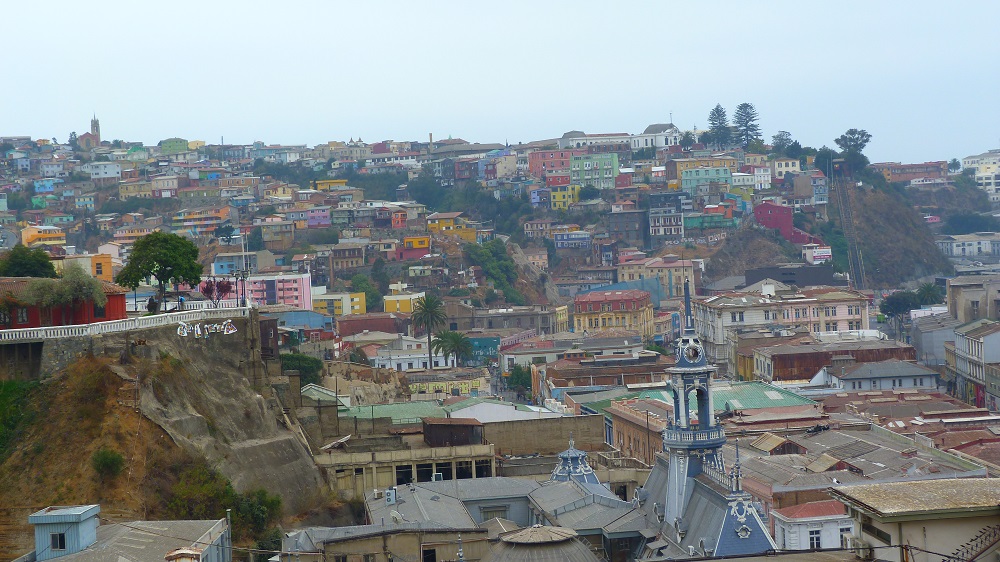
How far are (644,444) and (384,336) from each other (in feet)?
192

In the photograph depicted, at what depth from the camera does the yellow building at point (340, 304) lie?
14512 cm

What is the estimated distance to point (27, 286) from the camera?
56062 millimetres

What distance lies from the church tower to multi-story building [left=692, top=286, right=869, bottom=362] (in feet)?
271

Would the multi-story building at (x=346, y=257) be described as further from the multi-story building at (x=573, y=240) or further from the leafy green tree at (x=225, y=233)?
the multi-story building at (x=573, y=240)

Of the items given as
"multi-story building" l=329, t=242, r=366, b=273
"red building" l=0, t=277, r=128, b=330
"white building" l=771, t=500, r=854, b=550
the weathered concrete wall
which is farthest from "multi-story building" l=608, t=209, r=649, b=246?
"white building" l=771, t=500, r=854, b=550

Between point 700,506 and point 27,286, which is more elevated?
point 27,286

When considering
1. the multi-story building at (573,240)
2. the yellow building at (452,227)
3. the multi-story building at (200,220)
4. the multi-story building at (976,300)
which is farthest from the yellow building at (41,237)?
the multi-story building at (976,300)

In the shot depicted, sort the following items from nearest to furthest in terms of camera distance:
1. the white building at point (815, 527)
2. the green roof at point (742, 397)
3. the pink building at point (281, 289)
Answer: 1. the white building at point (815, 527)
2. the green roof at point (742, 397)
3. the pink building at point (281, 289)

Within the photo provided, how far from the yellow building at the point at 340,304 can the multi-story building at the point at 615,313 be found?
68.3 ft

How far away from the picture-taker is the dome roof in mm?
38156

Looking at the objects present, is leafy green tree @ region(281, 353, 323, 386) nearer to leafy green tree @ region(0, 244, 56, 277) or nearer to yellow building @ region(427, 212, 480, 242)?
leafy green tree @ region(0, 244, 56, 277)

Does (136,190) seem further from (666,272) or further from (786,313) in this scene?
(786,313)

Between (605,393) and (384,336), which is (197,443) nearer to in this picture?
(605,393)

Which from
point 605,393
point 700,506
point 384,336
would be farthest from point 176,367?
point 384,336
